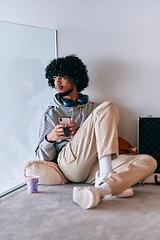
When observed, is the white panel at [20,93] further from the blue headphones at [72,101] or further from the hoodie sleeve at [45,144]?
the blue headphones at [72,101]

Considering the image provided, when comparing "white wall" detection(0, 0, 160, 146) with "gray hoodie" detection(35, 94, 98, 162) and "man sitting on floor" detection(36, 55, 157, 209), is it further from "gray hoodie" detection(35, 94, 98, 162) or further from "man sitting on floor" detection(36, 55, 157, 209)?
"gray hoodie" detection(35, 94, 98, 162)

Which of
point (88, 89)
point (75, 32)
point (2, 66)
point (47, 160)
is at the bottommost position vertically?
point (47, 160)

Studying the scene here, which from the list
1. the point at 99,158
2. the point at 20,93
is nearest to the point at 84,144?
the point at 99,158

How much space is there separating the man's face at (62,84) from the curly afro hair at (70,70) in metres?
0.03

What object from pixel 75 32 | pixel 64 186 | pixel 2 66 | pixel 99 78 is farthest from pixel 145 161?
pixel 75 32

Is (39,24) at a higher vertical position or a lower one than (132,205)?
higher

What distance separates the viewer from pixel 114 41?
2385 millimetres

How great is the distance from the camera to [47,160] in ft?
6.68

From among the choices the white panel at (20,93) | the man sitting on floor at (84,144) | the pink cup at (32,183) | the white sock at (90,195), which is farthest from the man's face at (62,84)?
the white sock at (90,195)

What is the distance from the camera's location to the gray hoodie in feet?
6.56

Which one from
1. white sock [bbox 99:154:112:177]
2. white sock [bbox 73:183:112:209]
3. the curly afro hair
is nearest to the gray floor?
white sock [bbox 73:183:112:209]

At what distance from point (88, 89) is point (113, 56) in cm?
37

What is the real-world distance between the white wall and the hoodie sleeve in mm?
581

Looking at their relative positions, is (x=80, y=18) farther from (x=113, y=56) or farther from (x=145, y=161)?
(x=145, y=161)
